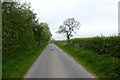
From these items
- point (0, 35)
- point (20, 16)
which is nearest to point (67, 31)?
point (20, 16)

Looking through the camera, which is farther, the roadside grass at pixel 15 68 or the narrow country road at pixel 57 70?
the roadside grass at pixel 15 68

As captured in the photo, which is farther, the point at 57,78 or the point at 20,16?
the point at 20,16

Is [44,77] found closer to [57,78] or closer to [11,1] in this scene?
[57,78]

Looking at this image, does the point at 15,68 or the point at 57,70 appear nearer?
the point at 57,70

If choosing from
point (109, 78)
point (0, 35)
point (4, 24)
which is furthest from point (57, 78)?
point (4, 24)

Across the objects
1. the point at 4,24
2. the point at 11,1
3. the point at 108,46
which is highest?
the point at 11,1

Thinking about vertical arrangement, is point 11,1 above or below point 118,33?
above

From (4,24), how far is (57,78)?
9.13 meters

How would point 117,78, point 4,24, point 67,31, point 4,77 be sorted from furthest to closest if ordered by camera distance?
point 67,31
point 4,24
point 4,77
point 117,78

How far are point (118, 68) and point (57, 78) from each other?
3353 mm

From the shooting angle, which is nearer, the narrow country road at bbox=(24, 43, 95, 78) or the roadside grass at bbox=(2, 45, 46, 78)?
the narrow country road at bbox=(24, 43, 95, 78)

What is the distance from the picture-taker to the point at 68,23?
144125 millimetres

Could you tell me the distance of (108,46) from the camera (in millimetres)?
24625

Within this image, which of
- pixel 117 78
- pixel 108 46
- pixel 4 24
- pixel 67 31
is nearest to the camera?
pixel 117 78
